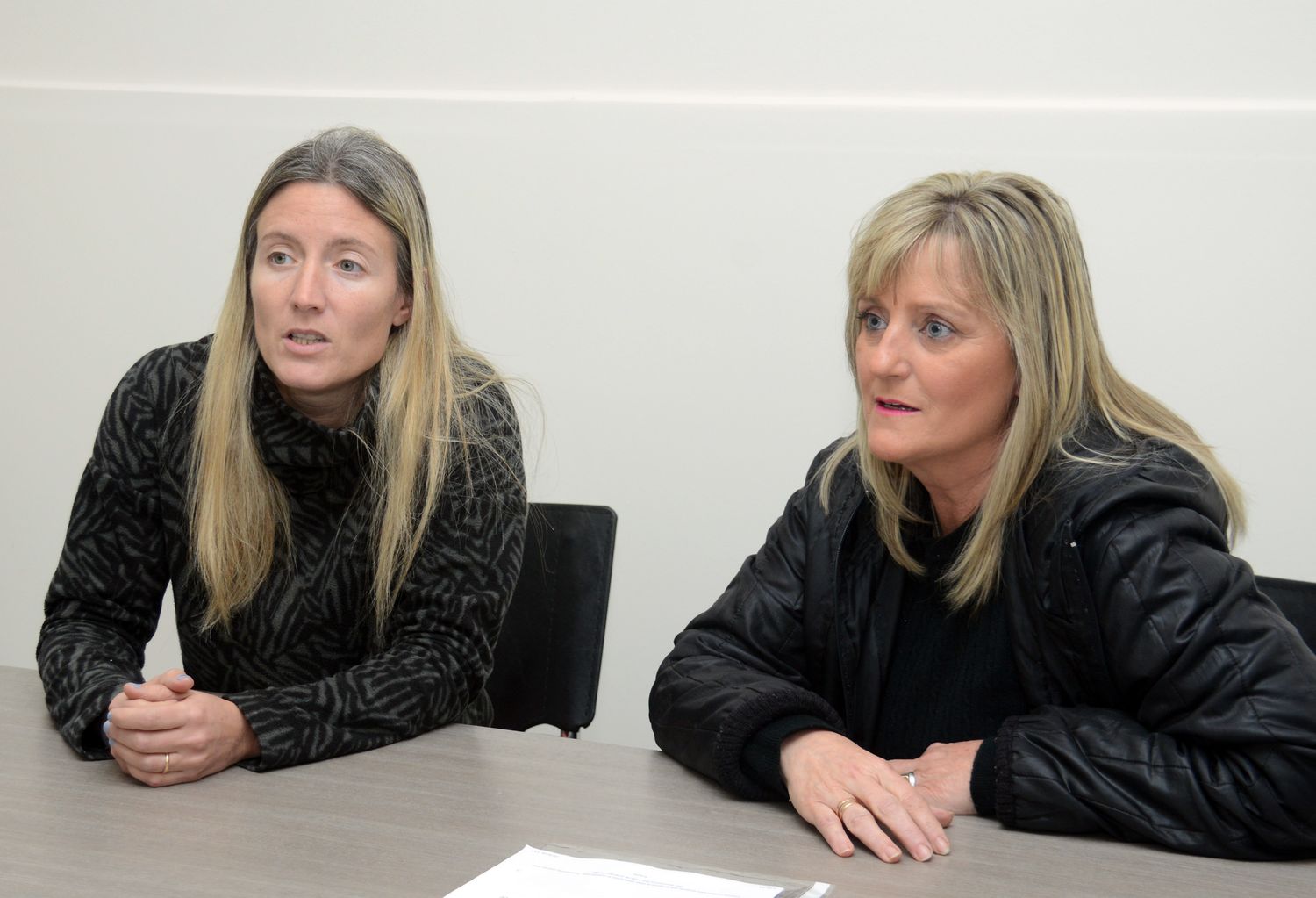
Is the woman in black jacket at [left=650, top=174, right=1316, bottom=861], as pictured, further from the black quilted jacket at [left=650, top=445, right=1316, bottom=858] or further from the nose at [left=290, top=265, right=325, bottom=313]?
the nose at [left=290, top=265, right=325, bottom=313]

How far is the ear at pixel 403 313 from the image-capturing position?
1.86 metres

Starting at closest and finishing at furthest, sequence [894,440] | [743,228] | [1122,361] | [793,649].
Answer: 1. [894,440]
2. [793,649]
3. [1122,361]
4. [743,228]

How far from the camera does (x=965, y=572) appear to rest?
1.58m

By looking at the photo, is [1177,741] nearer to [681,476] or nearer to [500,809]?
[500,809]

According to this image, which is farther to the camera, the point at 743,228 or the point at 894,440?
the point at 743,228

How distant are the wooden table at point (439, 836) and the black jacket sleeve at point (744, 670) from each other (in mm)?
45

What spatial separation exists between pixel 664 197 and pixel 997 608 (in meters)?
1.55

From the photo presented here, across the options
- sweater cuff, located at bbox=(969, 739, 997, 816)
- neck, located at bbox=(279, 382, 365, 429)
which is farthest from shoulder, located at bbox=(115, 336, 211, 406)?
sweater cuff, located at bbox=(969, 739, 997, 816)

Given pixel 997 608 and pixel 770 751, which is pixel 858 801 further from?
pixel 997 608

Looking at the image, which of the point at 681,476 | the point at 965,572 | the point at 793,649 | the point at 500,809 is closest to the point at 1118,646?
the point at 965,572

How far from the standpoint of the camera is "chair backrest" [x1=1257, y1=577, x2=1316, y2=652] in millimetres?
1651

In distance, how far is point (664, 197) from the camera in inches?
113

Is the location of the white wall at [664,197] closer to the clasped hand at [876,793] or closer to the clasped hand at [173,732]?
the clasped hand at [876,793]

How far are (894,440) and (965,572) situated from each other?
19cm
